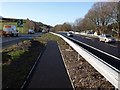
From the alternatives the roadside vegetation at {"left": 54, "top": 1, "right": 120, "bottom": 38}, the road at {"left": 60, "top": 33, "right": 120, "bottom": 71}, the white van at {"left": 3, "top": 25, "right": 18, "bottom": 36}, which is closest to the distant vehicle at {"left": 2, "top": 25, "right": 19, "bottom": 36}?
the white van at {"left": 3, "top": 25, "right": 18, "bottom": 36}

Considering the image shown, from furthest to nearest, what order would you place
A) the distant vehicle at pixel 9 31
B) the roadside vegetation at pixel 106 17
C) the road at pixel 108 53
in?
the roadside vegetation at pixel 106 17 → the distant vehicle at pixel 9 31 → the road at pixel 108 53

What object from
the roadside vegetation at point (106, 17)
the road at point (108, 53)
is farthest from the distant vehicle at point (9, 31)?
the road at point (108, 53)

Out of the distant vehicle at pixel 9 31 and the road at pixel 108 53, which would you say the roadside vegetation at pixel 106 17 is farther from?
the road at pixel 108 53

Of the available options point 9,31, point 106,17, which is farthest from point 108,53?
point 106,17

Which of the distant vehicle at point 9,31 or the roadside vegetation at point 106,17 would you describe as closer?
the distant vehicle at point 9,31

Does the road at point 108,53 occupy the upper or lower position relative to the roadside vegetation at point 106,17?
lower

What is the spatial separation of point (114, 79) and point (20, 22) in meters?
41.8

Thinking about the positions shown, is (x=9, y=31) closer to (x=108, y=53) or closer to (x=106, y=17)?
(x=106, y=17)

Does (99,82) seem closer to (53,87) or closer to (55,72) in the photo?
(53,87)

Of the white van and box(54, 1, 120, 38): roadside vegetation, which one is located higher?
box(54, 1, 120, 38): roadside vegetation

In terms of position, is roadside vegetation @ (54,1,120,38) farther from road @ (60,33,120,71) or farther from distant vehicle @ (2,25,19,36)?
road @ (60,33,120,71)

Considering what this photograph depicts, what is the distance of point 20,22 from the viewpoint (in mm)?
48156

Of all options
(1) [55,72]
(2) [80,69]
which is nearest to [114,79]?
(1) [55,72]

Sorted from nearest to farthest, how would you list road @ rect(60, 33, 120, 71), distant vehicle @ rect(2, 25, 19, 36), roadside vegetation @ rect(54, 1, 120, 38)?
1. road @ rect(60, 33, 120, 71)
2. distant vehicle @ rect(2, 25, 19, 36)
3. roadside vegetation @ rect(54, 1, 120, 38)
